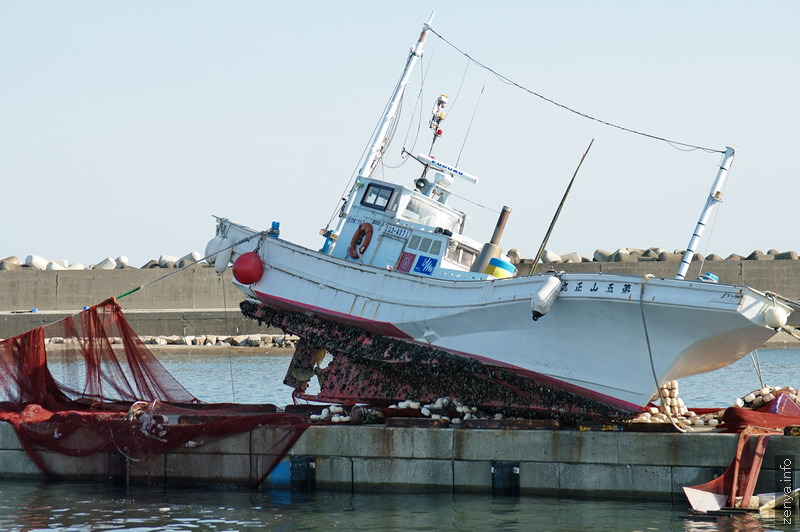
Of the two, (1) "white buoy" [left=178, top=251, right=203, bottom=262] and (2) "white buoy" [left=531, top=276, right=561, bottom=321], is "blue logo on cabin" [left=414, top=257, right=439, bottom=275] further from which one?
(1) "white buoy" [left=178, top=251, right=203, bottom=262]

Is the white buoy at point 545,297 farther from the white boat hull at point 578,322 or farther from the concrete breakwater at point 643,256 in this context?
the concrete breakwater at point 643,256

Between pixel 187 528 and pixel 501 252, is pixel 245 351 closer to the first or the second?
pixel 501 252

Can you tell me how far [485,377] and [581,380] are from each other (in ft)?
5.40

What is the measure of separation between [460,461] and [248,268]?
6230mm

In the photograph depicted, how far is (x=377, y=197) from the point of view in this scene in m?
19.3

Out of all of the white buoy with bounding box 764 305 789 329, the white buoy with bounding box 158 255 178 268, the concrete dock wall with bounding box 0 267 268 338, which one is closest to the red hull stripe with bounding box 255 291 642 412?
the white buoy with bounding box 764 305 789 329

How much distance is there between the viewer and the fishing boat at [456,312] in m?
14.8

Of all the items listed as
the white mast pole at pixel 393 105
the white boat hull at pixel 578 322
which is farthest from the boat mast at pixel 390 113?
the white boat hull at pixel 578 322

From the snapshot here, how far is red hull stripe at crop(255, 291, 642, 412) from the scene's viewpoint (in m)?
15.2

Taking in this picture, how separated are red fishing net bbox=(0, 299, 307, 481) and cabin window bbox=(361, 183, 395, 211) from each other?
430cm

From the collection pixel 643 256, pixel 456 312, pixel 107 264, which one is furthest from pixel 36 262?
pixel 456 312

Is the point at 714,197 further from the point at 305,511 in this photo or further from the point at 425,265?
the point at 305,511

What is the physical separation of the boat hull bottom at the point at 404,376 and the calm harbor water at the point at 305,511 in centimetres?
163

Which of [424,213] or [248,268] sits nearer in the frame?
[248,268]
